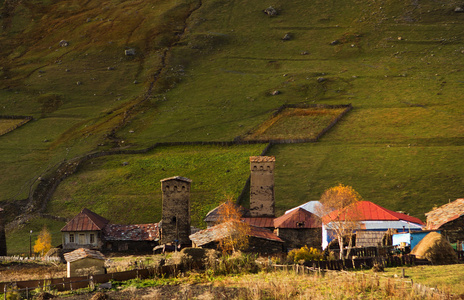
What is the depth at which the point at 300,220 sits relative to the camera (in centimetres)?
6141

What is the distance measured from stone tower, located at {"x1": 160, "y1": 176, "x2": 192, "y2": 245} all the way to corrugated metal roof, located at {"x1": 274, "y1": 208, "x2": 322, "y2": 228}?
31.3 feet

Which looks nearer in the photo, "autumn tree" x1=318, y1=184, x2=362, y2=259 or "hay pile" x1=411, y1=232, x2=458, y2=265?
"hay pile" x1=411, y1=232, x2=458, y2=265

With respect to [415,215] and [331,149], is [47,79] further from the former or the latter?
[415,215]

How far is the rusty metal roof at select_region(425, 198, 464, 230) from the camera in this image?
172ft

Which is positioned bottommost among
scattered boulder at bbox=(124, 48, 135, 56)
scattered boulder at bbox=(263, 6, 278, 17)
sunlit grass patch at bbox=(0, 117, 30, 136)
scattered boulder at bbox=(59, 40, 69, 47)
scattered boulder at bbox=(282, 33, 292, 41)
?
sunlit grass patch at bbox=(0, 117, 30, 136)

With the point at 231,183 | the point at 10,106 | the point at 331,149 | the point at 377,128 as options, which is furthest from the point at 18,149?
the point at 377,128

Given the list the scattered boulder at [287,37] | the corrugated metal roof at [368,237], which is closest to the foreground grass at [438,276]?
the corrugated metal roof at [368,237]

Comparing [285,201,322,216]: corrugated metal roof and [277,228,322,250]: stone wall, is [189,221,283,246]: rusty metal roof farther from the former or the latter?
[285,201,322,216]: corrugated metal roof

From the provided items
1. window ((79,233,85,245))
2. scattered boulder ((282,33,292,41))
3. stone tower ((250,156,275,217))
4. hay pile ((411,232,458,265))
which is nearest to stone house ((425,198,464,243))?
hay pile ((411,232,458,265))

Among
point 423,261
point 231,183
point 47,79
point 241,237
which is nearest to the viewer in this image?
point 423,261

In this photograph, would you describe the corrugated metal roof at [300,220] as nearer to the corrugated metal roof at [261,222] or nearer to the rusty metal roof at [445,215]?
the corrugated metal roof at [261,222]

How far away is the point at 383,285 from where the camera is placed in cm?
2650

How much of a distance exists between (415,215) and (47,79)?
109605mm

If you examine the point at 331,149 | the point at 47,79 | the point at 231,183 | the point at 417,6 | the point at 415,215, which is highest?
the point at 417,6
